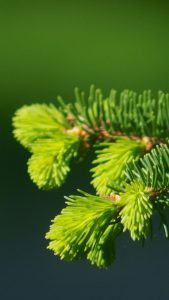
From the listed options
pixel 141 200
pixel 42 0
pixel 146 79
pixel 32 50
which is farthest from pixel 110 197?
pixel 42 0

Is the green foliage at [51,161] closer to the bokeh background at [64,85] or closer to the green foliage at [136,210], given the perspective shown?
the green foliage at [136,210]

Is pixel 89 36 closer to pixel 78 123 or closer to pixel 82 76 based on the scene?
pixel 82 76

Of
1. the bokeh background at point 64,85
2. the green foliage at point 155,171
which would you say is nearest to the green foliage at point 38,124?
the green foliage at point 155,171

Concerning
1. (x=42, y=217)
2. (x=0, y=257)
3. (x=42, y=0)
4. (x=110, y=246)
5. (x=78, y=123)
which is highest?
(x=42, y=0)

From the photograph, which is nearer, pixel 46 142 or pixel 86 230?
pixel 86 230

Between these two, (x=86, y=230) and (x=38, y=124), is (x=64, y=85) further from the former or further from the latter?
(x=86, y=230)

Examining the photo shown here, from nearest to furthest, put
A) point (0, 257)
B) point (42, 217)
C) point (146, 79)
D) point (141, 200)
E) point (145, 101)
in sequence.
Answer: point (141, 200) → point (145, 101) → point (0, 257) → point (42, 217) → point (146, 79)

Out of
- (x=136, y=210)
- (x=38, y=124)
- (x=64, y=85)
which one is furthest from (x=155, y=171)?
(x=64, y=85)
